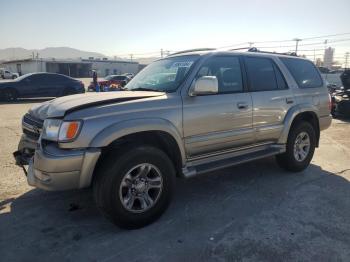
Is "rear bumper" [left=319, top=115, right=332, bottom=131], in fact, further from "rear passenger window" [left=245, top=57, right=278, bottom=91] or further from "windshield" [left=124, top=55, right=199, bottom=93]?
"windshield" [left=124, top=55, right=199, bottom=93]

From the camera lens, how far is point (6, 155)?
6176mm

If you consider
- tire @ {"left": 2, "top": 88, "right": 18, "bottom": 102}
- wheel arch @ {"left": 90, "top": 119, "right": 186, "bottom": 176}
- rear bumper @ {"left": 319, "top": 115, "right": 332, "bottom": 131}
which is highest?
wheel arch @ {"left": 90, "top": 119, "right": 186, "bottom": 176}

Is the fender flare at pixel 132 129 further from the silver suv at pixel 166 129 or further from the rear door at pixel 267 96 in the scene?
the rear door at pixel 267 96

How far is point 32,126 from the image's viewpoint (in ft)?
12.9

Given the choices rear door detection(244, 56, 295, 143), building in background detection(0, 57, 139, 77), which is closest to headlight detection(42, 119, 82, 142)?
rear door detection(244, 56, 295, 143)

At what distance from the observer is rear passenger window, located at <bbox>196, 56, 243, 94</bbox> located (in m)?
4.28

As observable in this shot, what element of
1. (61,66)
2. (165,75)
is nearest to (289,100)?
(165,75)

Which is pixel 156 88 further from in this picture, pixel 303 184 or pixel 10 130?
pixel 10 130

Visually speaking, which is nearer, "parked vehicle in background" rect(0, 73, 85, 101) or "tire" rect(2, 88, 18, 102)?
"tire" rect(2, 88, 18, 102)

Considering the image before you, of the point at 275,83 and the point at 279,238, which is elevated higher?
the point at 275,83

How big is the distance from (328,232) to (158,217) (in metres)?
1.80

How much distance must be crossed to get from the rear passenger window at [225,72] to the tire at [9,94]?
14.6 meters

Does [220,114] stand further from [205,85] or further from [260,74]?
[260,74]

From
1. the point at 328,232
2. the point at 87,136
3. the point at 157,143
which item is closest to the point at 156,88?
the point at 157,143
